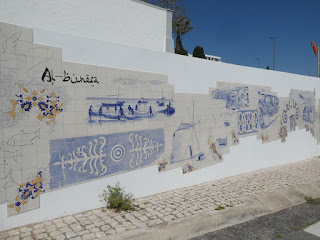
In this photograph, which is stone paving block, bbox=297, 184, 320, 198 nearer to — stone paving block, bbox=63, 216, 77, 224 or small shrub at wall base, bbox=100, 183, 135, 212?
small shrub at wall base, bbox=100, 183, 135, 212

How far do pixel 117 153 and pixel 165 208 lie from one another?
48.4 inches

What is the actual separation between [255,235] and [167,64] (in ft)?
11.0

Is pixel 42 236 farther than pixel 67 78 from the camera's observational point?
No

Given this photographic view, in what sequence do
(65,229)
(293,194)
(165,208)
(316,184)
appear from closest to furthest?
(65,229) < (165,208) < (293,194) < (316,184)

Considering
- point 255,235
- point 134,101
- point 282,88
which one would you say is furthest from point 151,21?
point 255,235

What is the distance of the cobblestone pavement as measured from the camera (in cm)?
362

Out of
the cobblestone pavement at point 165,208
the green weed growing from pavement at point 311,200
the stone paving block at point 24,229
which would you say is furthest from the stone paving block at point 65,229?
the green weed growing from pavement at point 311,200

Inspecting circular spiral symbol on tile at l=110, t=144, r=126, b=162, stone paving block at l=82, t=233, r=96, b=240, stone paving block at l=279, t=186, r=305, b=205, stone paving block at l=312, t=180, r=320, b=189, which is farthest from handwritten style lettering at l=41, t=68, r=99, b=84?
stone paving block at l=312, t=180, r=320, b=189

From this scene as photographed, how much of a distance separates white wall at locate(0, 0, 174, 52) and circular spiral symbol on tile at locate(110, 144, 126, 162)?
464 centimetres

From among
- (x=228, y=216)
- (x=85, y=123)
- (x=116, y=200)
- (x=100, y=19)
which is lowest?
(x=228, y=216)

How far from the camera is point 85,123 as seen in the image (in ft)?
14.1

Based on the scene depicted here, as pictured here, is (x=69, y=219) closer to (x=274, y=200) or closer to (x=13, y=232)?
(x=13, y=232)

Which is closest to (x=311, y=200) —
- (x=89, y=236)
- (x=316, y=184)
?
(x=316, y=184)

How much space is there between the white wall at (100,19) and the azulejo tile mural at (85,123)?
13.5 feet
